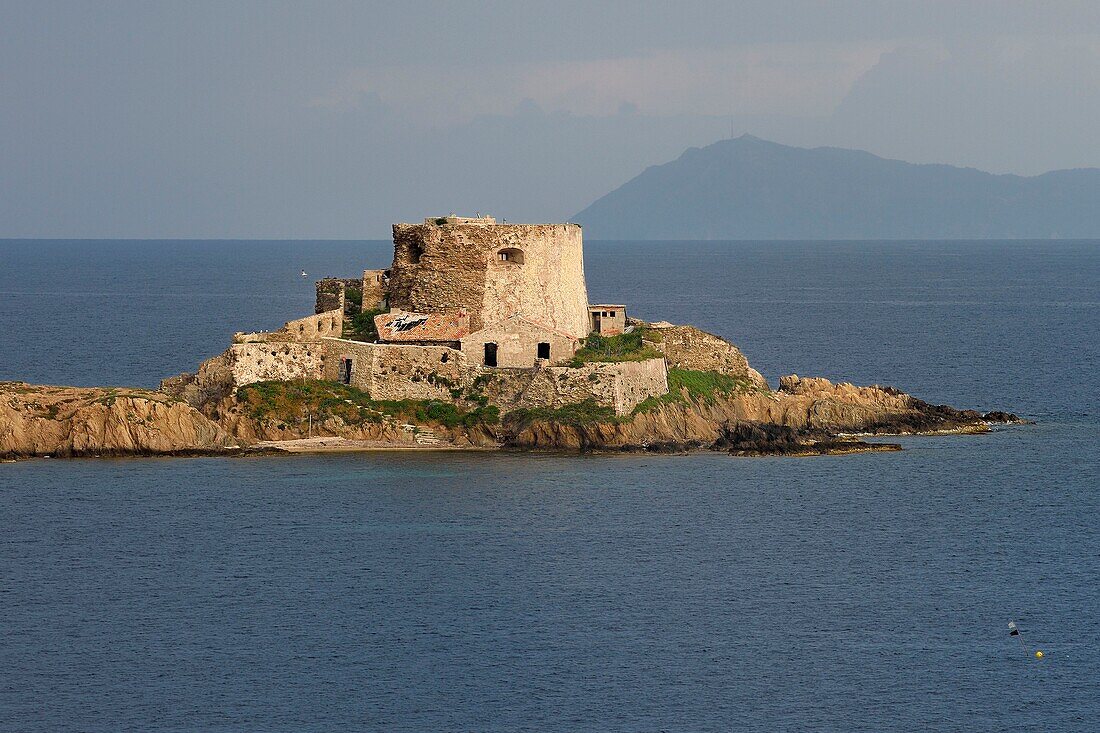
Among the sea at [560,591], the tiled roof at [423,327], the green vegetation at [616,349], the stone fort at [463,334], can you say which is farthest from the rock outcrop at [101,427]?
the green vegetation at [616,349]

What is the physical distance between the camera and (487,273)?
65.4m

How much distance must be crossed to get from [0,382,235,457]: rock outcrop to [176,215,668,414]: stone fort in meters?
3.16

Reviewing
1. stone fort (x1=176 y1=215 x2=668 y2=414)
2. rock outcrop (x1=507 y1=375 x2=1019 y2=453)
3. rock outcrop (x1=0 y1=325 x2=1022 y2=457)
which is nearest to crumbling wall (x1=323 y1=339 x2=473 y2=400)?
stone fort (x1=176 y1=215 x2=668 y2=414)

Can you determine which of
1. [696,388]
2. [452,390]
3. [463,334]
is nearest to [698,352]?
[696,388]

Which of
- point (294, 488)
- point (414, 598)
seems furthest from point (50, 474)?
point (414, 598)

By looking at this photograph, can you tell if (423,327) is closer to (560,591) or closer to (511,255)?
(511,255)

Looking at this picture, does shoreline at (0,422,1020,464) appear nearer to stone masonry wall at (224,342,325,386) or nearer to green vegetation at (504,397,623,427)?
green vegetation at (504,397,623,427)

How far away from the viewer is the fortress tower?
65.4m

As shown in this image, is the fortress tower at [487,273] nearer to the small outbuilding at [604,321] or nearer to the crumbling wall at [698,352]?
the small outbuilding at [604,321]

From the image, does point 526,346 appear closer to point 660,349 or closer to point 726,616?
point 660,349

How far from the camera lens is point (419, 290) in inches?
2603

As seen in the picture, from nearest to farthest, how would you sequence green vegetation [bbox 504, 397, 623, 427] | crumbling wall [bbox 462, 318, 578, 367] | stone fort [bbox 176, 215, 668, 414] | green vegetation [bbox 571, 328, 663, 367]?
green vegetation [bbox 504, 397, 623, 427], stone fort [bbox 176, 215, 668, 414], crumbling wall [bbox 462, 318, 578, 367], green vegetation [bbox 571, 328, 663, 367]

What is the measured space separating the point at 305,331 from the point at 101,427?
943cm

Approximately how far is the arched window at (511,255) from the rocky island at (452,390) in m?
0.09
